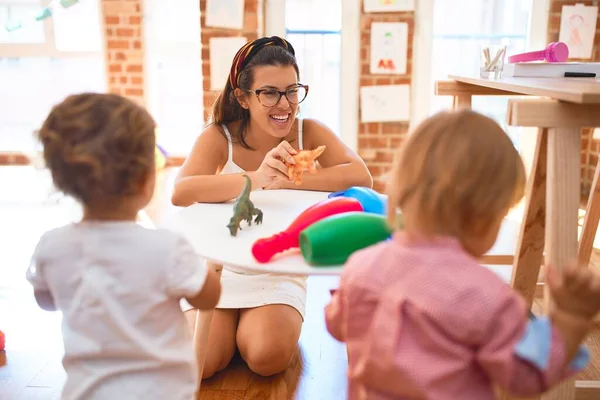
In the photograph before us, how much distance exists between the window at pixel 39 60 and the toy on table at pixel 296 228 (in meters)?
4.03

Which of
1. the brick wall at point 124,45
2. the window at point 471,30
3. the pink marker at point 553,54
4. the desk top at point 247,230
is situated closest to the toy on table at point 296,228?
the desk top at point 247,230

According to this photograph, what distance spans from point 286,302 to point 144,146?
1028 mm

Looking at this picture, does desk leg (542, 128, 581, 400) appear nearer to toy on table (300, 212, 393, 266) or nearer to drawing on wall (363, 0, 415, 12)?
toy on table (300, 212, 393, 266)

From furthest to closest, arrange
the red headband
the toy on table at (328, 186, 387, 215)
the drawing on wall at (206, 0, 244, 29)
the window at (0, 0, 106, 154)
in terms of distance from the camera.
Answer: the window at (0, 0, 106, 154) → the drawing on wall at (206, 0, 244, 29) → the red headband → the toy on table at (328, 186, 387, 215)

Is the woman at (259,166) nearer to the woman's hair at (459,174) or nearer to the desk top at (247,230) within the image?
the desk top at (247,230)

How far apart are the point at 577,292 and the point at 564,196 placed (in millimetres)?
389

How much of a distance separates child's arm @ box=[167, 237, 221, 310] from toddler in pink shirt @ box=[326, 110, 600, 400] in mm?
223

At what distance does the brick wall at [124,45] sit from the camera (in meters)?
4.49

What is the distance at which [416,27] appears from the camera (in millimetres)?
3367

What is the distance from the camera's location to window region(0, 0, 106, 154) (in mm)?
4668

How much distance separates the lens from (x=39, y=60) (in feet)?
15.6

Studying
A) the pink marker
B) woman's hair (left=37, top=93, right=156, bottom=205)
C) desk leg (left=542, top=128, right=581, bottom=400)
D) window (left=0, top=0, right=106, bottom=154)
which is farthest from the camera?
window (left=0, top=0, right=106, bottom=154)

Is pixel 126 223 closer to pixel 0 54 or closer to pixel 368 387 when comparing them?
pixel 368 387

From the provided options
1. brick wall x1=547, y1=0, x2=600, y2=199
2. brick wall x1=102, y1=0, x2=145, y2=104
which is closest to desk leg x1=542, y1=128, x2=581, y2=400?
brick wall x1=547, y1=0, x2=600, y2=199
